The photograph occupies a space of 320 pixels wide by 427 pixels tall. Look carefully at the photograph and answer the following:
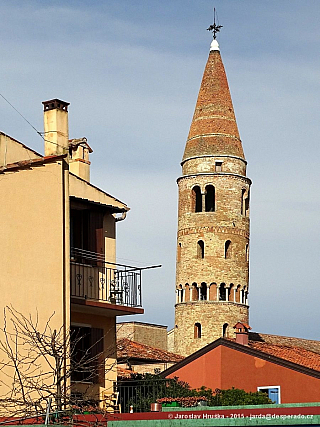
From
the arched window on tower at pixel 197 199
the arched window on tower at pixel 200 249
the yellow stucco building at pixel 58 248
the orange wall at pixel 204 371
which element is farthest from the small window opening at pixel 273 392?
the arched window on tower at pixel 197 199

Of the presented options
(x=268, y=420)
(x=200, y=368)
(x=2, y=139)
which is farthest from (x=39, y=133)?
(x=200, y=368)

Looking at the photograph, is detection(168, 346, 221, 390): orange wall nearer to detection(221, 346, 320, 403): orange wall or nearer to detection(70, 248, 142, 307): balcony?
detection(221, 346, 320, 403): orange wall

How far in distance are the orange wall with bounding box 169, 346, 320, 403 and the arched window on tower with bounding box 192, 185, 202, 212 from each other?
3199 centimetres

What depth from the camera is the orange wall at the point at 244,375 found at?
3092 centimetres

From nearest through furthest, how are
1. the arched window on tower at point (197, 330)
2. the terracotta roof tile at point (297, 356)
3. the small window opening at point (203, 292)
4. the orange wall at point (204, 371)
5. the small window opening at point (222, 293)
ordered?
the terracotta roof tile at point (297, 356) → the orange wall at point (204, 371) → the arched window on tower at point (197, 330) → the small window opening at point (222, 293) → the small window opening at point (203, 292)

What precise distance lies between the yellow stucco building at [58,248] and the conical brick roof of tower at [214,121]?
45909 mm

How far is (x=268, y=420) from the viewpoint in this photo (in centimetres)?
838

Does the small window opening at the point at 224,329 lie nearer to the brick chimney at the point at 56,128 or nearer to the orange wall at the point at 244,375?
the orange wall at the point at 244,375

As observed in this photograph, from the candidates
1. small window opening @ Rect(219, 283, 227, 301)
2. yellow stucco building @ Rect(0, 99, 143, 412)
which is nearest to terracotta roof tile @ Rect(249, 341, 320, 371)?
yellow stucco building @ Rect(0, 99, 143, 412)

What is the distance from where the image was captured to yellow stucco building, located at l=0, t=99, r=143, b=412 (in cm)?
1595

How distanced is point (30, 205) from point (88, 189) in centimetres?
422

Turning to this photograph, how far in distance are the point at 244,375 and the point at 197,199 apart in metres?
34.4

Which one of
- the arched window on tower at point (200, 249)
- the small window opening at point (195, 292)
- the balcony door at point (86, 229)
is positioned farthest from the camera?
the arched window on tower at point (200, 249)

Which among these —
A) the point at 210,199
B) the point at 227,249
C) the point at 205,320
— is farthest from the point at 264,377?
the point at 210,199
